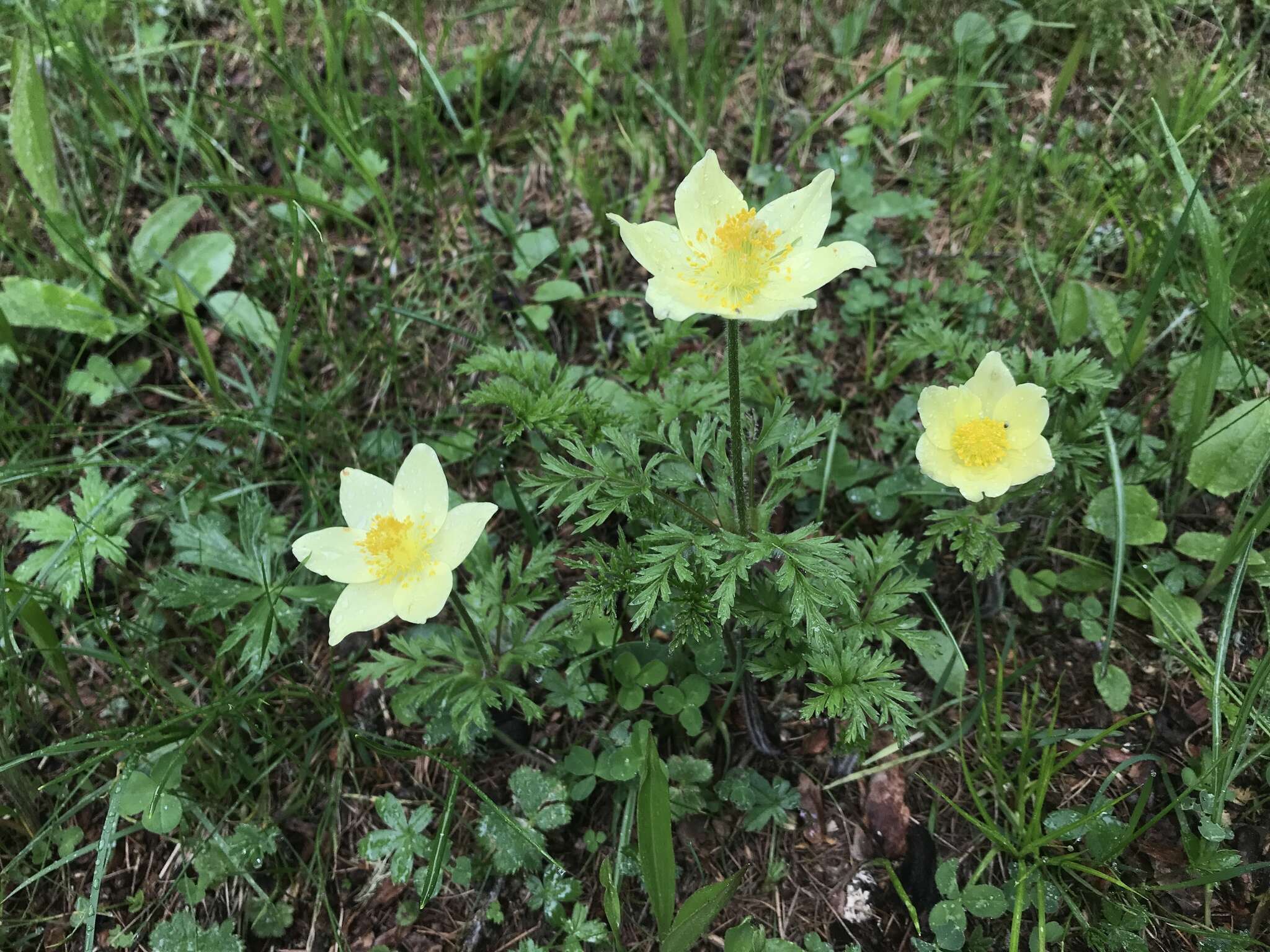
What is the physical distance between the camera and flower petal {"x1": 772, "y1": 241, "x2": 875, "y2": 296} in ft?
6.47

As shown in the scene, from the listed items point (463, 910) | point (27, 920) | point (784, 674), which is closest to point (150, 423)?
point (27, 920)

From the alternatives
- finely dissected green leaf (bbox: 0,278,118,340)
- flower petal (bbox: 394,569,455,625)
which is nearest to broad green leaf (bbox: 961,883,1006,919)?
flower petal (bbox: 394,569,455,625)

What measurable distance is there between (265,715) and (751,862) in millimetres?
1459

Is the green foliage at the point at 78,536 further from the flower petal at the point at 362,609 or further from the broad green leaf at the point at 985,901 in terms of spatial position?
the broad green leaf at the point at 985,901

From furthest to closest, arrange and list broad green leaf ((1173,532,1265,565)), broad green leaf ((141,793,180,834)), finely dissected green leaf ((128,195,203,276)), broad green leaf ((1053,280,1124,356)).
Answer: finely dissected green leaf ((128,195,203,276)), broad green leaf ((1053,280,1124,356)), broad green leaf ((1173,532,1265,565)), broad green leaf ((141,793,180,834))

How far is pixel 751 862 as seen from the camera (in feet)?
7.70

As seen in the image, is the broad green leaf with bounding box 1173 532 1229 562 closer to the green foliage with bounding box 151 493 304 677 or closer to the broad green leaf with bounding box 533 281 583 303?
the broad green leaf with bounding box 533 281 583 303

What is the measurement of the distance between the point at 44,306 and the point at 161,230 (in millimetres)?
554

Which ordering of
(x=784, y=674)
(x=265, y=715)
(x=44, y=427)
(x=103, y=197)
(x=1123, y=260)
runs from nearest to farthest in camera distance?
1. (x=784, y=674)
2. (x=265, y=715)
3. (x=44, y=427)
4. (x=1123, y=260)
5. (x=103, y=197)

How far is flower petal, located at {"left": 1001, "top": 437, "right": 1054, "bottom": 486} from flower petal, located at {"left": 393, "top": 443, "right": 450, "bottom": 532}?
5.01ft

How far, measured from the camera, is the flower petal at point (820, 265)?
1973 mm

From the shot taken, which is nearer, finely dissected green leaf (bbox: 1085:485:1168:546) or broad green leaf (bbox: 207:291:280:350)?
finely dissected green leaf (bbox: 1085:485:1168:546)

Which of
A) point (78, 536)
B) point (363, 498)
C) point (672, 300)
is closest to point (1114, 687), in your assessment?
point (672, 300)

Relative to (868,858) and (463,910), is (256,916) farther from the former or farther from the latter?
(868,858)
